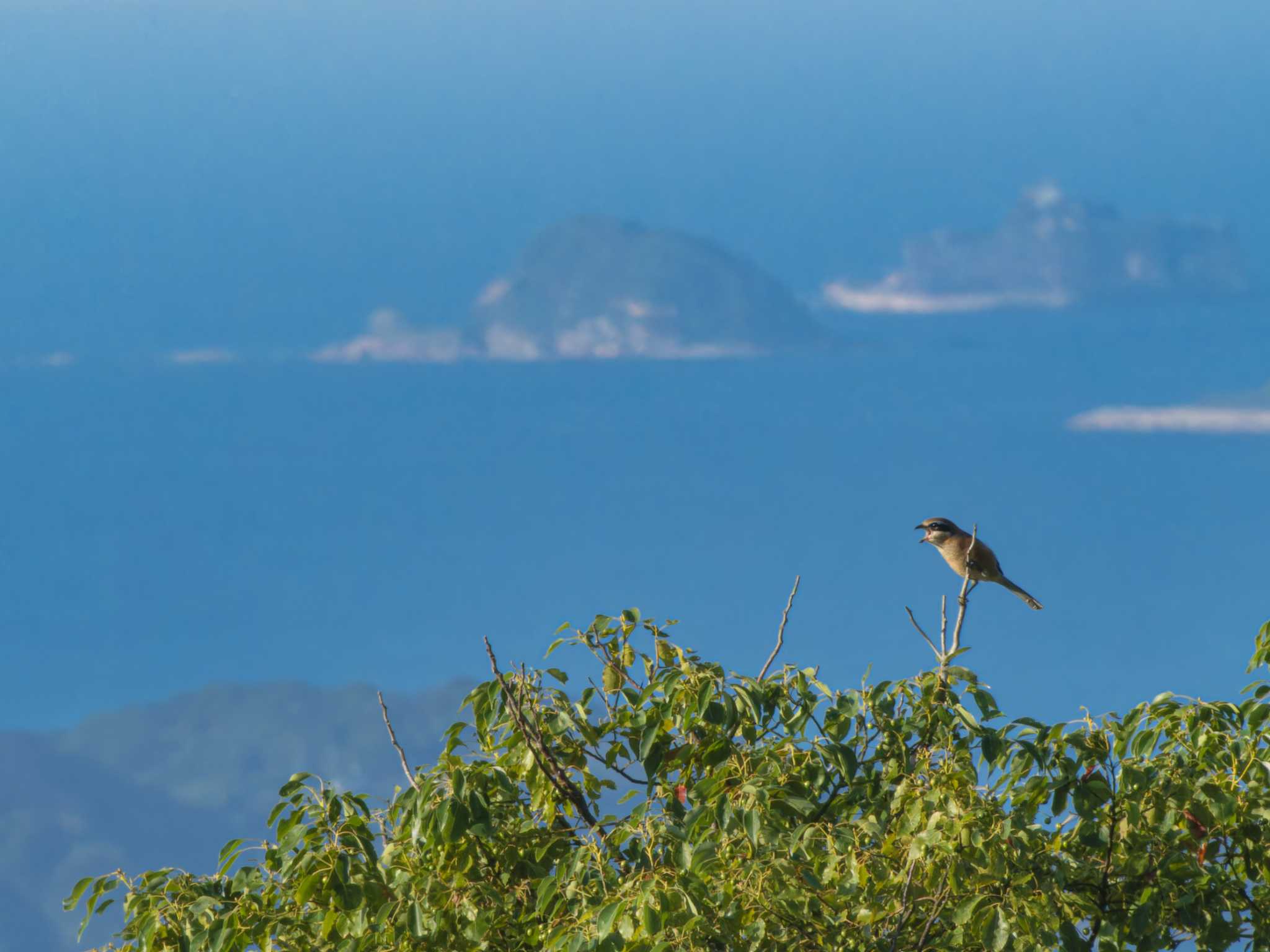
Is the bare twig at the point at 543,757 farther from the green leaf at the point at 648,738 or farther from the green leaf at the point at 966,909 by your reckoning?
the green leaf at the point at 966,909

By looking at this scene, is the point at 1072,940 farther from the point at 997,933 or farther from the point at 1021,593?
the point at 1021,593

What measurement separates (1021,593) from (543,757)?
6.03 m

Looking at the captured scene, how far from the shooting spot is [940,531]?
11.0m

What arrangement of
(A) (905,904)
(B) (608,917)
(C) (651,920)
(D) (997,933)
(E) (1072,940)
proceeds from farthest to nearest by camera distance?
(E) (1072,940) < (A) (905,904) < (D) (997,933) < (B) (608,917) < (C) (651,920)

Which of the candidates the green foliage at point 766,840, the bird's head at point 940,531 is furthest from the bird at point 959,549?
the green foliage at point 766,840

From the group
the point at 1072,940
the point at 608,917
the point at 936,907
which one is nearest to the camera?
the point at 608,917

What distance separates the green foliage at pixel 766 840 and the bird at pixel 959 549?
418cm

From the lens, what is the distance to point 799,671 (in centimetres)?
643

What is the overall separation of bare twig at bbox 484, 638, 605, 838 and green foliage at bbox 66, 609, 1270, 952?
0.07 feet

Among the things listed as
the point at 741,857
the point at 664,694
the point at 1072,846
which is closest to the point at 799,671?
the point at 664,694

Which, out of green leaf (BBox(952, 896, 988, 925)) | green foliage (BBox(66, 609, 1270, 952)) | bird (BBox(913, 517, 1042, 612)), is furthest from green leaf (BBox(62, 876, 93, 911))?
bird (BBox(913, 517, 1042, 612))

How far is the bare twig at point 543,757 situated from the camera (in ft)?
20.2

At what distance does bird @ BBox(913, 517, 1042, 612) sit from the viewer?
10.9m

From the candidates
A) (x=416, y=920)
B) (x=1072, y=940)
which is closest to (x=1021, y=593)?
(x=1072, y=940)
